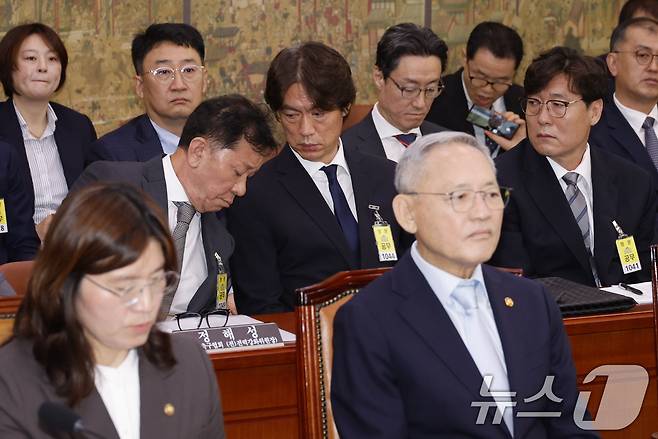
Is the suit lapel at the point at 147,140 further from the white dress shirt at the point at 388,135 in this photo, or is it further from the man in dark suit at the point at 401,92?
the white dress shirt at the point at 388,135

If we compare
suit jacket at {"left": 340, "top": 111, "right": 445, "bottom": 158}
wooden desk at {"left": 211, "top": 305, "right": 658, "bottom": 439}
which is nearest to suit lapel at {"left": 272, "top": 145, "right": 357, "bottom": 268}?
wooden desk at {"left": 211, "top": 305, "right": 658, "bottom": 439}

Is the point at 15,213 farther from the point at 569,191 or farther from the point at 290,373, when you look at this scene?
the point at 569,191

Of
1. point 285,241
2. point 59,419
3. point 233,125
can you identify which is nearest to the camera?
point 59,419

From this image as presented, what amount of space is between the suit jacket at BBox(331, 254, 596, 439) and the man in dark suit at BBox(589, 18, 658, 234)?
9.21 feet

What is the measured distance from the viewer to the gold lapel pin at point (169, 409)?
220 centimetres

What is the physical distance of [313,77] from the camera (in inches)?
162

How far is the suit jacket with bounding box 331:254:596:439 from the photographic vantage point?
7.98 ft

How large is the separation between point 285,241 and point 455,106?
238cm

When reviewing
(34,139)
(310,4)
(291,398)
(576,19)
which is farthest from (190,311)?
(576,19)

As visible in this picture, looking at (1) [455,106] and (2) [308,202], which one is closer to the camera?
(2) [308,202]

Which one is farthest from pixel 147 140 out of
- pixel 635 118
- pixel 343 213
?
pixel 635 118

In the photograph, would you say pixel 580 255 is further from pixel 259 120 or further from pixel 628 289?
pixel 259 120

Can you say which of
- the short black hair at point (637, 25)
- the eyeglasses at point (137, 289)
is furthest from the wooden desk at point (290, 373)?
the short black hair at point (637, 25)

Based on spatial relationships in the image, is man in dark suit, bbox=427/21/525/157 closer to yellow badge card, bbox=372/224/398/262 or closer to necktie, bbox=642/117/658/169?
necktie, bbox=642/117/658/169
